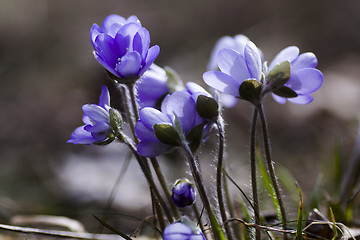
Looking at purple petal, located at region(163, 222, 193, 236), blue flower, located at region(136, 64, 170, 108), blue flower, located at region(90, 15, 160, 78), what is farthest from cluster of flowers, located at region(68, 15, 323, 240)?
blue flower, located at region(136, 64, 170, 108)

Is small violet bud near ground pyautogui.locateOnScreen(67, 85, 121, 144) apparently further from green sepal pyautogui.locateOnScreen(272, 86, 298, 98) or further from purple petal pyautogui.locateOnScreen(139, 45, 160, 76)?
green sepal pyautogui.locateOnScreen(272, 86, 298, 98)

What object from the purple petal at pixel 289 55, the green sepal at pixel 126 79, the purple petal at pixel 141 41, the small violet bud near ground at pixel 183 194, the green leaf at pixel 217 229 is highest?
the purple petal at pixel 141 41

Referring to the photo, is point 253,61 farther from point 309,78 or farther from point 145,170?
point 145,170

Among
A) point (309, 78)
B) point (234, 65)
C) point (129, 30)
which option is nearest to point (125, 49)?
point (129, 30)

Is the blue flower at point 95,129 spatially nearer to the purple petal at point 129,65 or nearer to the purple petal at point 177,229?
the purple petal at point 129,65

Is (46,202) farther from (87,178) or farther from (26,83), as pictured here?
(26,83)

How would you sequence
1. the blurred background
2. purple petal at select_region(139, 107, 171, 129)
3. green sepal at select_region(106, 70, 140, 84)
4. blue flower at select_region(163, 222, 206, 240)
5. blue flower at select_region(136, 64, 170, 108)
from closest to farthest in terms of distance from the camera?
blue flower at select_region(163, 222, 206, 240)
purple petal at select_region(139, 107, 171, 129)
green sepal at select_region(106, 70, 140, 84)
blue flower at select_region(136, 64, 170, 108)
the blurred background

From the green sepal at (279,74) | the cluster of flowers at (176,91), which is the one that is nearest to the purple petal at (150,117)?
the cluster of flowers at (176,91)
